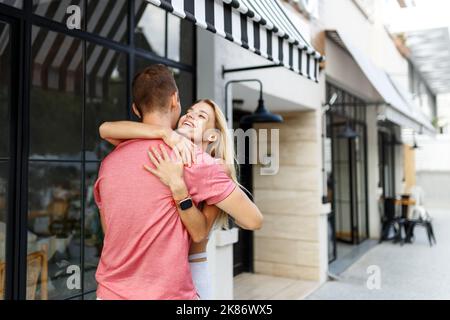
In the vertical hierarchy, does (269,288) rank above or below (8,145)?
below

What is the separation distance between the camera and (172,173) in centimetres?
114

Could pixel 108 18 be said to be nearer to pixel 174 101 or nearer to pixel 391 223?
pixel 174 101

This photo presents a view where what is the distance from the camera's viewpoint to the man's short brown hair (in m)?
1.23

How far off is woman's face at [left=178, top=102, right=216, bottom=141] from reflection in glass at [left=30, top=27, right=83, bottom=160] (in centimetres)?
303

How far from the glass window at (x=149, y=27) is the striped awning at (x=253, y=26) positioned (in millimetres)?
1440

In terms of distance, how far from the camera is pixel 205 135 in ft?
4.48

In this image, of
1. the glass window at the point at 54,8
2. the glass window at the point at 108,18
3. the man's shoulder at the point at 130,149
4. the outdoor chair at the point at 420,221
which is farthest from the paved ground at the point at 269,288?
the man's shoulder at the point at 130,149

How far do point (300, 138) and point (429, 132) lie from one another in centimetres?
516

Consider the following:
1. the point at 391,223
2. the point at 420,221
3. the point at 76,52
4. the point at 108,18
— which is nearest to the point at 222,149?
the point at 108,18

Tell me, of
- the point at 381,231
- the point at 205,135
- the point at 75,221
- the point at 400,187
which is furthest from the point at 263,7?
the point at 400,187

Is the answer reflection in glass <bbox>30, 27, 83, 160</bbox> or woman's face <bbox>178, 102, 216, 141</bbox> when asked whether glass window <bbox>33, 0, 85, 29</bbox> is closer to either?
reflection in glass <bbox>30, 27, 83, 160</bbox>

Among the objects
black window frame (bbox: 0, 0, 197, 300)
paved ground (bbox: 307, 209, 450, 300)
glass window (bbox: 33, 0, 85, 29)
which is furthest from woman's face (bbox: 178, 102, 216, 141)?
paved ground (bbox: 307, 209, 450, 300)

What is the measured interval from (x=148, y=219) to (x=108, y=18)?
317 cm

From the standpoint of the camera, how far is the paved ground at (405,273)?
449 centimetres
